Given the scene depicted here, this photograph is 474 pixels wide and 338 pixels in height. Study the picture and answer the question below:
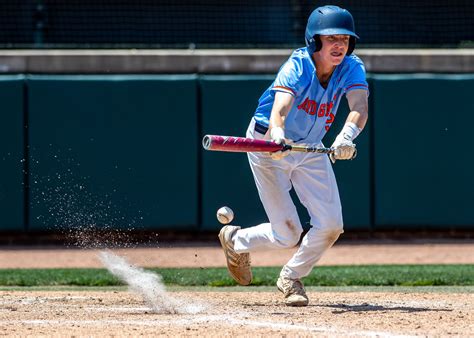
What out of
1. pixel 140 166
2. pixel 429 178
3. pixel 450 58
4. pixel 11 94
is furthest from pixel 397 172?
A: pixel 11 94

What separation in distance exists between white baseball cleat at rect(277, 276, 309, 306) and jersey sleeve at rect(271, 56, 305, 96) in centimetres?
128

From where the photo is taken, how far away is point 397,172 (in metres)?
12.1

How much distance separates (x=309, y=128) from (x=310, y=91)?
26 centimetres

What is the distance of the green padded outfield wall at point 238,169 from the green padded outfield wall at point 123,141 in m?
0.18

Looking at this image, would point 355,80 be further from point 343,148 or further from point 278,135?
point 278,135

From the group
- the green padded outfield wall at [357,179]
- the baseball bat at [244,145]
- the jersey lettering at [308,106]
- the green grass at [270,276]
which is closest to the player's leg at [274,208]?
the jersey lettering at [308,106]

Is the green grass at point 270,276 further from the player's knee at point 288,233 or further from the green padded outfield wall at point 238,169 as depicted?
the player's knee at point 288,233

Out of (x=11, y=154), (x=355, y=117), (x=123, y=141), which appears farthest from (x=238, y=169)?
(x=355, y=117)

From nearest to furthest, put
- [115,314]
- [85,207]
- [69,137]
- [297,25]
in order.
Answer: [115,314]
[85,207]
[69,137]
[297,25]

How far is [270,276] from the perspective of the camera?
9125 millimetres

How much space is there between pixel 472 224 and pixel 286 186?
5974 millimetres

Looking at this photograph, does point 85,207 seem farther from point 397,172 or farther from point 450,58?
point 450,58

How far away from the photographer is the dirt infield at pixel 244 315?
17.9ft

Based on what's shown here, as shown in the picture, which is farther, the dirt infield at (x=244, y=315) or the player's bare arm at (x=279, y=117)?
the player's bare arm at (x=279, y=117)
